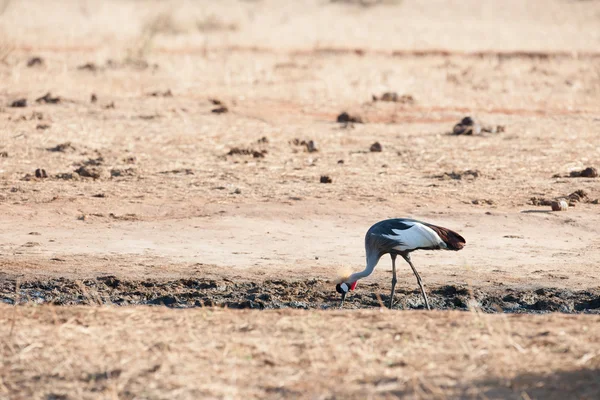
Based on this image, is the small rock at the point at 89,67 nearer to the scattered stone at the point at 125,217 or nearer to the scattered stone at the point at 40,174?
the scattered stone at the point at 40,174

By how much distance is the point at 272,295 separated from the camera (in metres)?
8.12

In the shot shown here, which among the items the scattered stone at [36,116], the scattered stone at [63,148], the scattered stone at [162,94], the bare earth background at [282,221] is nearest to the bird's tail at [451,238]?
the bare earth background at [282,221]

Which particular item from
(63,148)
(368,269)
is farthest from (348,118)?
(368,269)

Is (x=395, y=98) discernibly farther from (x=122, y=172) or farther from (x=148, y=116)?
(x=122, y=172)

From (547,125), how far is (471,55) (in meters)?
12.5

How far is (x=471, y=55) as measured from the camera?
2741 cm

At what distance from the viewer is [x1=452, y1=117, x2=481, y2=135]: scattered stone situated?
14461 mm

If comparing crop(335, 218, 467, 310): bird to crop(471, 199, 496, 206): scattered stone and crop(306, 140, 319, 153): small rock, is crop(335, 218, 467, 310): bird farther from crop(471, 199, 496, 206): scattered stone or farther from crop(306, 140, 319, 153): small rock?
crop(306, 140, 319, 153): small rock

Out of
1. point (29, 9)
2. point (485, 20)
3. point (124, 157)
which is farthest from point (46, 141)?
point (485, 20)

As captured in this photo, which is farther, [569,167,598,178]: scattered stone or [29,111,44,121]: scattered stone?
[29,111,44,121]: scattered stone

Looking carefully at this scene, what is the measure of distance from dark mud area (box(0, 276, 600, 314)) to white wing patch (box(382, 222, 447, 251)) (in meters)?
0.71

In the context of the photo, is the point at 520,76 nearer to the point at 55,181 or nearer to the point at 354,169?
the point at 354,169

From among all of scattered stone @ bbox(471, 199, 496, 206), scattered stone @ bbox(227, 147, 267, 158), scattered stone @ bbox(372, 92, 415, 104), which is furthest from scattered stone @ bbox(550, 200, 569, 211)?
scattered stone @ bbox(372, 92, 415, 104)

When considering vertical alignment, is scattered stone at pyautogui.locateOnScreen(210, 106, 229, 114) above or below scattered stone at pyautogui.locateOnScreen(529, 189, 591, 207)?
above
